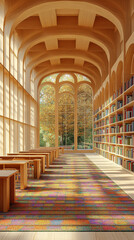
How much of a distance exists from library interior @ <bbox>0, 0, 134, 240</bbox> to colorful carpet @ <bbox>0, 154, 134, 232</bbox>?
15 mm

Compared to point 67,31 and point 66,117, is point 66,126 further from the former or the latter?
point 67,31

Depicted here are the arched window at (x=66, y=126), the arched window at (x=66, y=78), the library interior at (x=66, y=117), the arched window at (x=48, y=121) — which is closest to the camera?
the library interior at (x=66, y=117)

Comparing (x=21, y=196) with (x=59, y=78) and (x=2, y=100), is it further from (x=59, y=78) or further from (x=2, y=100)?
(x=59, y=78)

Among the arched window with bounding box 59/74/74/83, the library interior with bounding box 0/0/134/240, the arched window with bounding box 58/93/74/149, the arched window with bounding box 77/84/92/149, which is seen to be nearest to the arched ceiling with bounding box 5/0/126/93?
the library interior with bounding box 0/0/134/240

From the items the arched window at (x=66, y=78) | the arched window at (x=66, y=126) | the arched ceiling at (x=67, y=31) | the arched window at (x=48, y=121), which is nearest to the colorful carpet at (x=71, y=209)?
the arched ceiling at (x=67, y=31)

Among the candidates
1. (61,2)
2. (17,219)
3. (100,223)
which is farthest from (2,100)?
(100,223)

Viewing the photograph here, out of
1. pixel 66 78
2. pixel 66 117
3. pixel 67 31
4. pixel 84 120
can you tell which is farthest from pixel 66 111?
pixel 67 31

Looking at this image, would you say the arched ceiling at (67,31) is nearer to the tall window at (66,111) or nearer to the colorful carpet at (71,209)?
the tall window at (66,111)

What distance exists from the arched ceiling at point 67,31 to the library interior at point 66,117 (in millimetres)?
46

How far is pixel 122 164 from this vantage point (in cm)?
993

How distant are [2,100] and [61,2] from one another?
448 centimetres

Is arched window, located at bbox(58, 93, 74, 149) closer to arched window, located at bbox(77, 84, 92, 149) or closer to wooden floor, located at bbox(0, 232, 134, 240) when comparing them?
arched window, located at bbox(77, 84, 92, 149)

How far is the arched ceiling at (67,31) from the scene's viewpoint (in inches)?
393

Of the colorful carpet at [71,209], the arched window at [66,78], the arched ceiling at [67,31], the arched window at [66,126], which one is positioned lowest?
the colorful carpet at [71,209]
